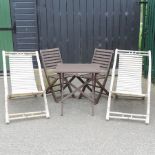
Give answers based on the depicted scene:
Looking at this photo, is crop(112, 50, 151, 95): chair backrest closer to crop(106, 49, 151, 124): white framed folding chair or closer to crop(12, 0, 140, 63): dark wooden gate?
crop(106, 49, 151, 124): white framed folding chair

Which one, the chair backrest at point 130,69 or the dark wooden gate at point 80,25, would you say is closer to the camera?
the chair backrest at point 130,69

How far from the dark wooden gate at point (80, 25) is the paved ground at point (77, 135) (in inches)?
90.5

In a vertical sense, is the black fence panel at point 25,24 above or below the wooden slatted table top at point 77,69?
above

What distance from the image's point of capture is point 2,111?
4672mm

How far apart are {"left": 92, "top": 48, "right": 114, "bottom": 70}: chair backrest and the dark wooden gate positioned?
4.82 ft

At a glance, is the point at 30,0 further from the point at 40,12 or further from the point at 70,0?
the point at 70,0

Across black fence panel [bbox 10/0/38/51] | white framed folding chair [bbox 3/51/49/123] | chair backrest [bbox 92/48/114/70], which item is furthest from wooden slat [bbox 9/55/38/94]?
black fence panel [bbox 10/0/38/51]

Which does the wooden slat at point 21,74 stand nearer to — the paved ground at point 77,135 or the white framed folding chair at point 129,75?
the paved ground at point 77,135

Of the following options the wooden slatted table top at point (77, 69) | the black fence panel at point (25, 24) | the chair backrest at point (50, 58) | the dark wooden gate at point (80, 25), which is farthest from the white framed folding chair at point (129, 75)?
the black fence panel at point (25, 24)

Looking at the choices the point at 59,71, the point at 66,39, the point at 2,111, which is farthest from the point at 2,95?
the point at 66,39

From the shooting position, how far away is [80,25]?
21.7ft

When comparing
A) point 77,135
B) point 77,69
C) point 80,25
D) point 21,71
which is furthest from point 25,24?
point 77,135

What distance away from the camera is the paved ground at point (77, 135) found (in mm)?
3427

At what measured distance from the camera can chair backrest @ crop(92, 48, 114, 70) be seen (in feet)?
16.9
